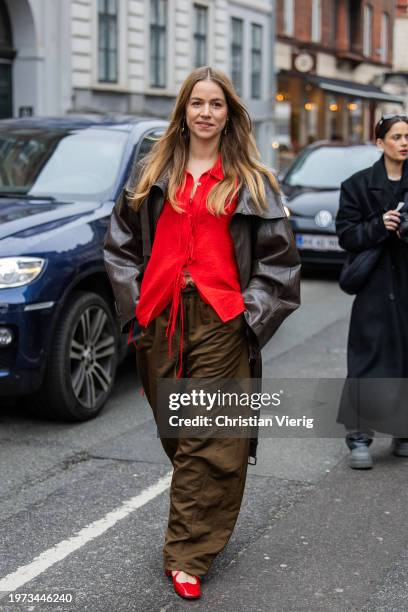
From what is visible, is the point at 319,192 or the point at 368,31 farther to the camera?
the point at 368,31

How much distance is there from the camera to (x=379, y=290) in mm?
5141

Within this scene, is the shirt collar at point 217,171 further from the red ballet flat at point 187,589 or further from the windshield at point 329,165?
the windshield at point 329,165

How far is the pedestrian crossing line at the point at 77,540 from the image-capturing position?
148 inches

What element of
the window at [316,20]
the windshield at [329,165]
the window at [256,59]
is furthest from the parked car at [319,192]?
the window at [316,20]

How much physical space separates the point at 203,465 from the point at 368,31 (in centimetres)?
4463

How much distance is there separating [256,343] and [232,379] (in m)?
0.16

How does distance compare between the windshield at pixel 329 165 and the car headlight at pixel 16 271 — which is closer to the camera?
the car headlight at pixel 16 271

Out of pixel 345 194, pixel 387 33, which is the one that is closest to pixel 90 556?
pixel 345 194

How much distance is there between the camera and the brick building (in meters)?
35.1

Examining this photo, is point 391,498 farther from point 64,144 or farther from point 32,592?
point 64,144

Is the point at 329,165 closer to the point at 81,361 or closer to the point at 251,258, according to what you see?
the point at 81,361

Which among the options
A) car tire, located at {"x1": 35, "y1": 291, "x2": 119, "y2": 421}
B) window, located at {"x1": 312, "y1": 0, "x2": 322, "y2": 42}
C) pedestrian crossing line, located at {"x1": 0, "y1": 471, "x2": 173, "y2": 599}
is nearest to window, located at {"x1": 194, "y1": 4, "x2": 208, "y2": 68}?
window, located at {"x1": 312, "y1": 0, "x2": 322, "y2": 42}

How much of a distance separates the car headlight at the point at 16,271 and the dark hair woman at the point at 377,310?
162 centimetres

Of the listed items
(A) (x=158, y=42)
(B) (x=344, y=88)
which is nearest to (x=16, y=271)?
(A) (x=158, y=42)
